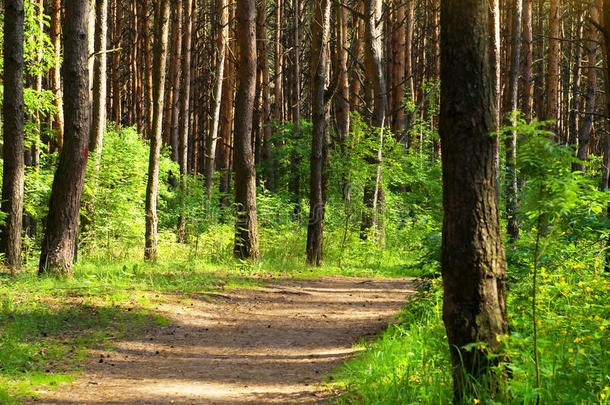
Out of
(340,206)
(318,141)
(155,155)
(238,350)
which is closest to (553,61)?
(340,206)

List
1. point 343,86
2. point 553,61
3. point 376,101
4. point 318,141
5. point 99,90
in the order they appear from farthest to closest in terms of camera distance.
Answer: point 553,61 → point 343,86 → point 376,101 → point 99,90 → point 318,141

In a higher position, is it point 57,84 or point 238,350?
point 57,84

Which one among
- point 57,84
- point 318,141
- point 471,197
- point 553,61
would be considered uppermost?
point 553,61

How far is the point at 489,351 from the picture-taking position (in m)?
3.69

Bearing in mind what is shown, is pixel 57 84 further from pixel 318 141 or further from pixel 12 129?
pixel 318 141

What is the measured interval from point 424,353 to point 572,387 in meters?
1.37

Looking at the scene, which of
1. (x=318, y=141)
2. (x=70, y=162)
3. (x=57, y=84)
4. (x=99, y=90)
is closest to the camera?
(x=70, y=162)

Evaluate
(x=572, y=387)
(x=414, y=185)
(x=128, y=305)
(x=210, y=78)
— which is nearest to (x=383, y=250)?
Result: (x=414, y=185)

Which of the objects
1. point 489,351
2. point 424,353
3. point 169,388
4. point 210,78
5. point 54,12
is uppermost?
point 210,78

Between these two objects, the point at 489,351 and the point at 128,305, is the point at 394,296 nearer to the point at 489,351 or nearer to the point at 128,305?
the point at 128,305

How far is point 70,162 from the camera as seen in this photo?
30.5ft

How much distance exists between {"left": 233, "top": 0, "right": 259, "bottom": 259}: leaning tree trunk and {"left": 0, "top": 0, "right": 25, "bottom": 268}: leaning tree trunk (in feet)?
15.1

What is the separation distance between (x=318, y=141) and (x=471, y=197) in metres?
10.0

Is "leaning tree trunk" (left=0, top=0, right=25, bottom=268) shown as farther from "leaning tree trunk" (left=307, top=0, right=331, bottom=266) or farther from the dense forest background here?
"leaning tree trunk" (left=307, top=0, right=331, bottom=266)
